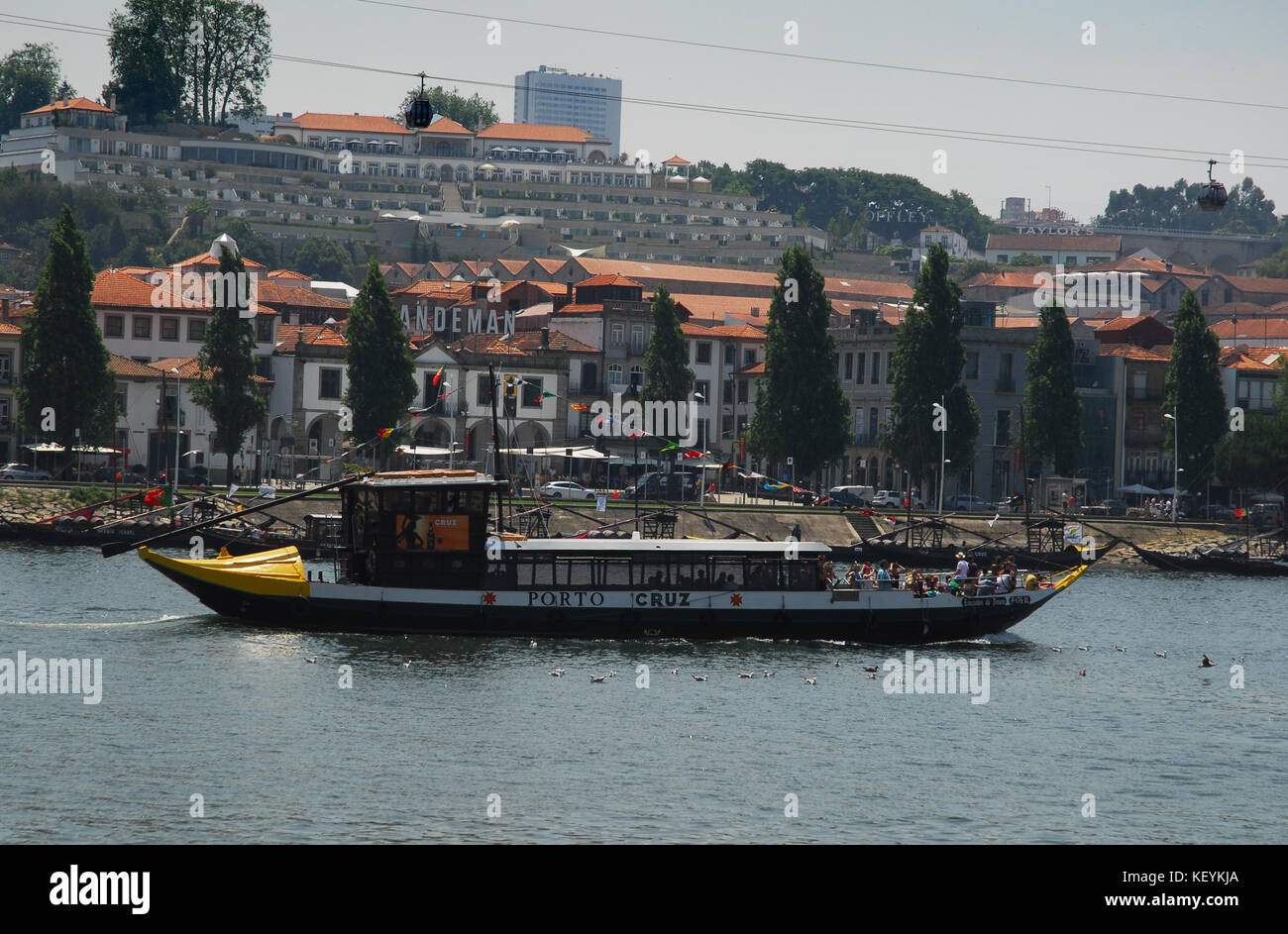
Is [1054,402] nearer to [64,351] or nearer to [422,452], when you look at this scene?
[422,452]

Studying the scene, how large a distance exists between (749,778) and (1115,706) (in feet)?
49.4

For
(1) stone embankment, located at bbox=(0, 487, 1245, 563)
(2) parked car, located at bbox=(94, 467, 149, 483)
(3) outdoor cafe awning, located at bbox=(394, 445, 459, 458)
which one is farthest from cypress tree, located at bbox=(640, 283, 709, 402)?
(2) parked car, located at bbox=(94, 467, 149, 483)

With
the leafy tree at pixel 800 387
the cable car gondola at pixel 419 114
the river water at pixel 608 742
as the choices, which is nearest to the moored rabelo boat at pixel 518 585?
the river water at pixel 608 742

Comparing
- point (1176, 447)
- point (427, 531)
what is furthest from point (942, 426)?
point (427, 531)

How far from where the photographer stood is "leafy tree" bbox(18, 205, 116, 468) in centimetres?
9169

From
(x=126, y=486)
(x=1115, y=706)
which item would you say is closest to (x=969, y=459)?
(x=126, y=486)

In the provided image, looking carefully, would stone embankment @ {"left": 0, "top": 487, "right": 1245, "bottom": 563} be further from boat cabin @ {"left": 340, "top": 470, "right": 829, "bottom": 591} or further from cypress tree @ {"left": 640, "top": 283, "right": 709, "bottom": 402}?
boat cabin @ {"left": 340, "top": 470, "right": 829, "bottom": 591}

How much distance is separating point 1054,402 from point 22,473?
60.9 m

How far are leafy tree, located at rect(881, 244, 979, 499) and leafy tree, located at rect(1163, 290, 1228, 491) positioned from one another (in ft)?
48.3

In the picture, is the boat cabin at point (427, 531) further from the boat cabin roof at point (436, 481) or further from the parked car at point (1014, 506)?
the parked car at point (1014, 506)

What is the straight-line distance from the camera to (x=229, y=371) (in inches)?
3789

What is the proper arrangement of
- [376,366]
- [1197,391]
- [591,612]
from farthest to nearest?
[1197,391], [376,366], [591,612]

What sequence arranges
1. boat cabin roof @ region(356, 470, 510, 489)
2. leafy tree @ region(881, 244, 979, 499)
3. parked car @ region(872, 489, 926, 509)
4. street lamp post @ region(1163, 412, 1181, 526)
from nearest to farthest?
boat cabin roof @ region(356, 470, 510, 489)
leafy tree @ region(881, 244, 979, 499)
parked car @ region(872, 489, 926, 509)
street lamp post @ region(1163, 412, 1181, 526)
